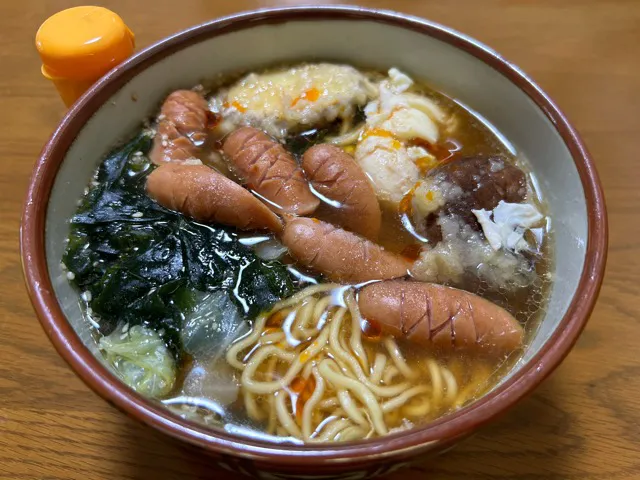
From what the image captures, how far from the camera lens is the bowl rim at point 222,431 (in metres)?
1.15

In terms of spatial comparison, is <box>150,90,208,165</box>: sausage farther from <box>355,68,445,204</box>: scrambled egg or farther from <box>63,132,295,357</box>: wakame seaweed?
<box>355,68,445,204</box>: scrambled egg

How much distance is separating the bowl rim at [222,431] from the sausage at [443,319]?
0.79 feet

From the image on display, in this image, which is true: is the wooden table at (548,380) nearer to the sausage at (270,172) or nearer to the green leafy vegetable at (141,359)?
the green leafy vegetable at (141,359)

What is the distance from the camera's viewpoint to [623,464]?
154 cm

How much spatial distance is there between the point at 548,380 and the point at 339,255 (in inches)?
28.9

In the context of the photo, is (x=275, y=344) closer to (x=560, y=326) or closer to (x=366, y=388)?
(x=366, y=388)

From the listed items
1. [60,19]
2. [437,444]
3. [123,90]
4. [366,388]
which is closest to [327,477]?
[437,444]

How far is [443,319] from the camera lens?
5.10ft

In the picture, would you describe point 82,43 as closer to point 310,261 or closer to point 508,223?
point 310,261

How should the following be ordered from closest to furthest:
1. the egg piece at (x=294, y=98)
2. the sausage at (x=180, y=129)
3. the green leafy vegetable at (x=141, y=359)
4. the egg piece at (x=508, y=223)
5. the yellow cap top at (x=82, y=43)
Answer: the green leafy vegetable at (x=141, y=359) → the egg piece at (x=508, y=223) → the yellow cap top at (x=82, y=43) → the sausage at (x=180, y=129) → the egg piece at (x=294, y=98)

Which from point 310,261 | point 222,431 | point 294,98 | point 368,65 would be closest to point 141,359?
point 222,431

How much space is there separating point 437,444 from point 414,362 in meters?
0.44

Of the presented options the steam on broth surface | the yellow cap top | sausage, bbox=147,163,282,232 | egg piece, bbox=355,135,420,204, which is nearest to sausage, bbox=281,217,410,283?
the steam on broth surface

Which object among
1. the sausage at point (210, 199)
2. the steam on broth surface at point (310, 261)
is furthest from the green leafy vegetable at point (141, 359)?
the sausage at point (210, 199)
